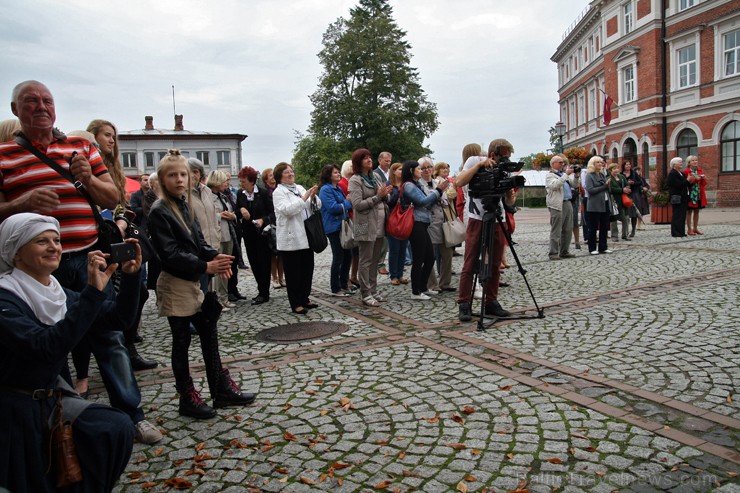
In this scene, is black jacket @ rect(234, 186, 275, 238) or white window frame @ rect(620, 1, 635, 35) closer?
black jacket @ rect(234, 186, 275, 238)

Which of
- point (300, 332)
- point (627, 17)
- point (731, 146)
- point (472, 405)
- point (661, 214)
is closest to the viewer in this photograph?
point (472, 405)

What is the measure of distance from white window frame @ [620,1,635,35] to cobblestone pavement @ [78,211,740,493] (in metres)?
37.3

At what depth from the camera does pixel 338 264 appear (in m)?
9.12

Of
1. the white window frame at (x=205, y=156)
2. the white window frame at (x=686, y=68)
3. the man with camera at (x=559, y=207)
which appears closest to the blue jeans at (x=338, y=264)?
the man with camera at (x=559, y=207)

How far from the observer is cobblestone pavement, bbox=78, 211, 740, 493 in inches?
121

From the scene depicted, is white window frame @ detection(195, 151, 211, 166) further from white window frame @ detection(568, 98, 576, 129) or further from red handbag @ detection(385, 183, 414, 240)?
red handbag @ detection(385, 183, 414, 240)

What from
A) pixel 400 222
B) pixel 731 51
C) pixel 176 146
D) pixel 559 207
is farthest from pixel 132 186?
pixel 176 146

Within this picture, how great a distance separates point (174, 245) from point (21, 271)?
1479 millimetres

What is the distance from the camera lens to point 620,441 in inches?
130

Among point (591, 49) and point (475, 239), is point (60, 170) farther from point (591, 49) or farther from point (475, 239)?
point (591, 49)

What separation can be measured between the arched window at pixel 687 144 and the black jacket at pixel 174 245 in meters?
35.9

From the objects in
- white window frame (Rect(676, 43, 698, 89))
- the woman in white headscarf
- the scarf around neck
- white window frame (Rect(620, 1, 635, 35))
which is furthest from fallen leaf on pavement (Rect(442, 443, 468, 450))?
white window frame (Rect(620, 1, 635, 35))

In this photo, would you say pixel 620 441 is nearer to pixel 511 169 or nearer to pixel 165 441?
pixel 165 441

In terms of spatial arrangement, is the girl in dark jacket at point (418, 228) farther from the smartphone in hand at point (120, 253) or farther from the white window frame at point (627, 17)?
the white window frame at point (627, 17)
